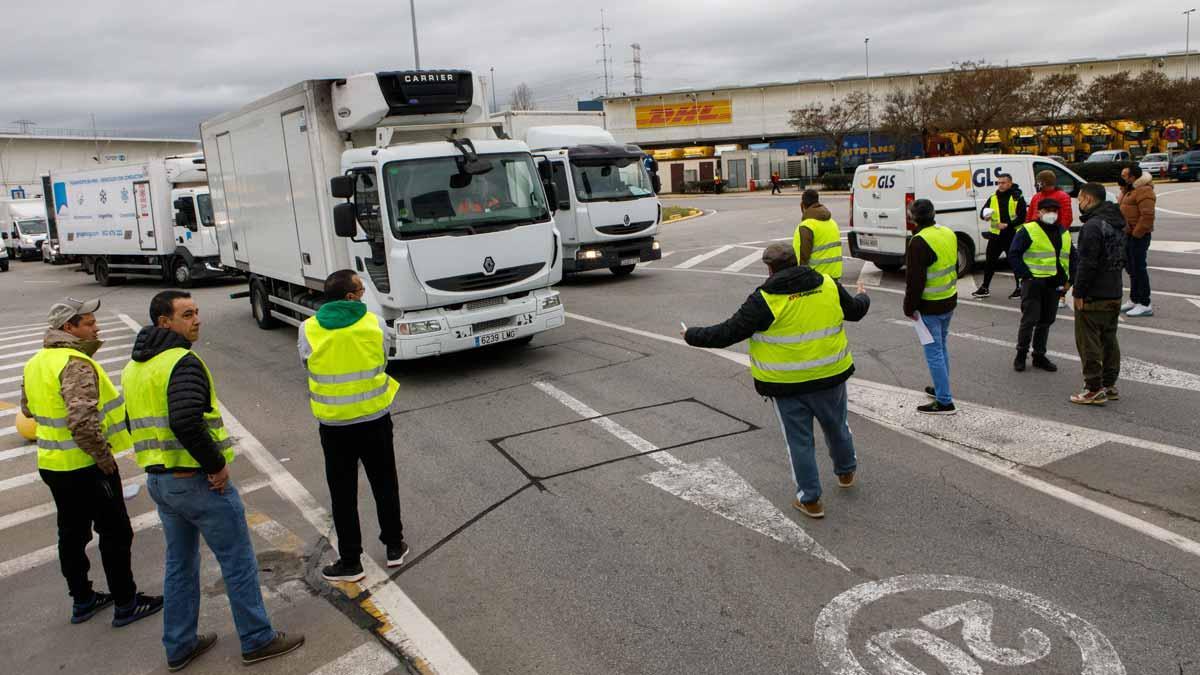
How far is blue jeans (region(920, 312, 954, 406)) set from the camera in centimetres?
748

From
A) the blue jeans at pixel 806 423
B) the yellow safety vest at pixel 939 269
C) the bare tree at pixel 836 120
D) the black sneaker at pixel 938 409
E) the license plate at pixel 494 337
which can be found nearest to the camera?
the blue jeans at pixel 806 423

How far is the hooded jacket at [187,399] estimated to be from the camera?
13.4ft

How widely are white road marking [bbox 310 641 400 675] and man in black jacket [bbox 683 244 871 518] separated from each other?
2.57 m

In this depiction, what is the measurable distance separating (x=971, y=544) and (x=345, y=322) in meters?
3.78

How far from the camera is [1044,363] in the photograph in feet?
29.4

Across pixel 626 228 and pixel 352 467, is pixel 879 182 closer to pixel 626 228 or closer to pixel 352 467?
pixel 626 228

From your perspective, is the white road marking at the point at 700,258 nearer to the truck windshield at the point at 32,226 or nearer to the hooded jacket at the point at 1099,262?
the hooded jacket at the point at 1099,262

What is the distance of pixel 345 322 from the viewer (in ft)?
16.3

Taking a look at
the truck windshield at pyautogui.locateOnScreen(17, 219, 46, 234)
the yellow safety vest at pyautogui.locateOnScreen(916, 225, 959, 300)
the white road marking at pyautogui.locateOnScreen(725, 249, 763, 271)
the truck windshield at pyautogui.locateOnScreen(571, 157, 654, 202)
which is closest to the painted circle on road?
the yellow safety vest at pyautogui.locateOnScreen(916, 225, 959, 300)

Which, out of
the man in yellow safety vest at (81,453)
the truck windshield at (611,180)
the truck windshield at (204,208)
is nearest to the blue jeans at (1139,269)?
the truck windshield at (611,180)

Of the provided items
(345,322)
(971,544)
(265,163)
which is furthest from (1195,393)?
(265,163)

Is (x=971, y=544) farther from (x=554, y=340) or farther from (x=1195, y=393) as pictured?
(x=554, y=340)

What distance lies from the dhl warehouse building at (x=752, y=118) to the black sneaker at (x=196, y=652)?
61.1 meters

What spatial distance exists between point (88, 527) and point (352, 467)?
4.92 ft
